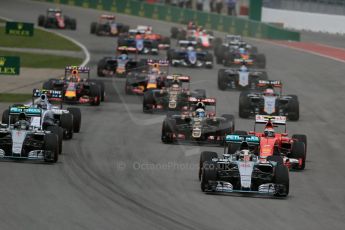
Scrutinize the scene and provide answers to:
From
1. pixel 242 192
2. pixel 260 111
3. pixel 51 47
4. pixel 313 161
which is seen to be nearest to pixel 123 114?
pixel 260 111

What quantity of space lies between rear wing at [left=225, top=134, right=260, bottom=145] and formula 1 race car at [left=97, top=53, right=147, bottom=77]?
73.4 ft

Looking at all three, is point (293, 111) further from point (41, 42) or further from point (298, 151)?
point (41, 42)

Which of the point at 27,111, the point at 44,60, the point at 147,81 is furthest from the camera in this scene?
the point at 44,60

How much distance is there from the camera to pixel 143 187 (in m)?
25.9

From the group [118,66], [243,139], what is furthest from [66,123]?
[118,66]

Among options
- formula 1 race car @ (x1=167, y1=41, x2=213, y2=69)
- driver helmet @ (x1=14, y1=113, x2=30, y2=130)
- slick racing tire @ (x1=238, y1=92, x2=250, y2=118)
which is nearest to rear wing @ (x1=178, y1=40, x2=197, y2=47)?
formula 1 race car @ (x1=167, y1=41, x2=213, y2=69)

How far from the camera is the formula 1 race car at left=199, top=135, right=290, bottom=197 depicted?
25250 millimetres

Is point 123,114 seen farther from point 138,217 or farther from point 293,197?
point 138,217

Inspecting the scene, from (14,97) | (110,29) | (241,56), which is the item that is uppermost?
(110,29)

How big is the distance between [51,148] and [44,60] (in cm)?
3046

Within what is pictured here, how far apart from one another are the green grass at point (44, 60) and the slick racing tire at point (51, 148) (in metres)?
27.1

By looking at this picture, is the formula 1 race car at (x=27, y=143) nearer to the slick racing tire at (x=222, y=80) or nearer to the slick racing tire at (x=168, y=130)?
the slick racing tire at (x=168, y=130)

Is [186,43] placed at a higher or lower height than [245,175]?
higher

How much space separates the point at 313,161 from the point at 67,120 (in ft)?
23.1
